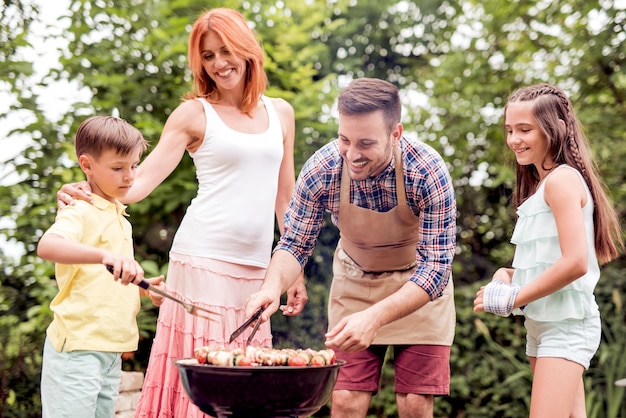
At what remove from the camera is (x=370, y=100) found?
2.62 meters

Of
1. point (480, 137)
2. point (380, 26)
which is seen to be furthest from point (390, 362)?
point (380, 26)

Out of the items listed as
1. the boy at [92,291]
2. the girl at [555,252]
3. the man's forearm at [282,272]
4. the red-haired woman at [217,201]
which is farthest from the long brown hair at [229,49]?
the girl at [555,252]

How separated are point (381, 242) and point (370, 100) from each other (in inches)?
25.0

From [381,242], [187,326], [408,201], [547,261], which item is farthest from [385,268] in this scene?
[187,326]

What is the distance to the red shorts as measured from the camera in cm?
291

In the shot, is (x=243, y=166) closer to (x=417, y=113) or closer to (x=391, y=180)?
(x=391, y=180)

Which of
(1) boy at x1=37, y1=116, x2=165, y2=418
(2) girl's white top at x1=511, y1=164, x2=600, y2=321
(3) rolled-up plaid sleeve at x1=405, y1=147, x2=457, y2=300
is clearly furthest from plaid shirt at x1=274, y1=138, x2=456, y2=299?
(1) boy at x1=37, y1=116, x2=165, y2=418

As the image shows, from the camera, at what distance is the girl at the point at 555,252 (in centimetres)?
250

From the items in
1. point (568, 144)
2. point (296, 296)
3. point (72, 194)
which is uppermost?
point (568, 144)

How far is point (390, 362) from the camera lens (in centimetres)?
567

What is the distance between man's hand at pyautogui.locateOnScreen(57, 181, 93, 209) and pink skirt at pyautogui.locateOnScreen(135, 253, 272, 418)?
471 mm

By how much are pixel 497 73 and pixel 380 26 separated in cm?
239

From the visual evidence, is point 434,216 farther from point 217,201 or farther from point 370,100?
point 217,201

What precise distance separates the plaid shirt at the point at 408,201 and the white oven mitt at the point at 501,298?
0.61ft
